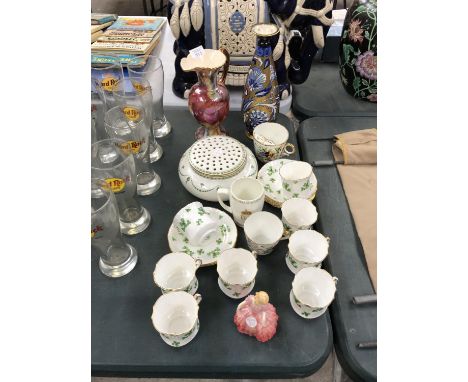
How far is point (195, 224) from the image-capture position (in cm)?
79

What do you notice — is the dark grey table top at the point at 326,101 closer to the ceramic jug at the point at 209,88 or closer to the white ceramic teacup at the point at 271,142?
the white ceramic teacup at the point at 271,142

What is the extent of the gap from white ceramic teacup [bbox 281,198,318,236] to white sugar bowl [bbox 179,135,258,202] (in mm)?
124

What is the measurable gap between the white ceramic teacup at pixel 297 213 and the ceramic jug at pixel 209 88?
1.04ft

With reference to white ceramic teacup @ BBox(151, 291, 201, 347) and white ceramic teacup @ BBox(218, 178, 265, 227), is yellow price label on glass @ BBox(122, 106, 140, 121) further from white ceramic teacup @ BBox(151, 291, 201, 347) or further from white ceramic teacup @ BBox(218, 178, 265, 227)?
white ceramic teacup @ BBox(151, 291, 201, 347)

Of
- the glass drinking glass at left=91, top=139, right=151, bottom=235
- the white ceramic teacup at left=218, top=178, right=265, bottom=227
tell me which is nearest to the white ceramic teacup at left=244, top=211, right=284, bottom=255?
the white ceramic teacup at left=218, top=178, right=265, bottom=227

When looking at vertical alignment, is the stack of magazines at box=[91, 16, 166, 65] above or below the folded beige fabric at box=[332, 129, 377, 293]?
above

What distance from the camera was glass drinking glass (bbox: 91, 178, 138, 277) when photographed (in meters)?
0.66

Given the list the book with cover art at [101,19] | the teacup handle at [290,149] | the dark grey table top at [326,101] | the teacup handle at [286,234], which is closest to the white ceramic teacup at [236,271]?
the teacup handle at [286,234]

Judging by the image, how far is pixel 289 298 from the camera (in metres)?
0.75

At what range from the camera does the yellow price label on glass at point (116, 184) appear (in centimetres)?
72

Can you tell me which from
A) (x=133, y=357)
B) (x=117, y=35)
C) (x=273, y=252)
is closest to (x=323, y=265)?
(x=273, y=252)

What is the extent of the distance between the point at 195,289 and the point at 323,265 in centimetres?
30

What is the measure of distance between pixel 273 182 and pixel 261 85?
270mm

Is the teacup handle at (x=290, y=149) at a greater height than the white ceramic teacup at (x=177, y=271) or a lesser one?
greater
